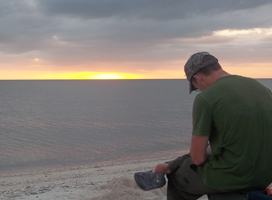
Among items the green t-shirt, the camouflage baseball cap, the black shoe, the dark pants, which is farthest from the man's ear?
→ the black shoe

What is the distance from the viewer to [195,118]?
3.03 meters

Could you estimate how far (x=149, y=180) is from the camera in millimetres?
3406

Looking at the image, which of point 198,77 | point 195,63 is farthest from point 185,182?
point 195,63

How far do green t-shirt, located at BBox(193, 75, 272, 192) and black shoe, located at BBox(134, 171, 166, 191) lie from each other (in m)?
0.60

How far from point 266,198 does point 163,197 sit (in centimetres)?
364

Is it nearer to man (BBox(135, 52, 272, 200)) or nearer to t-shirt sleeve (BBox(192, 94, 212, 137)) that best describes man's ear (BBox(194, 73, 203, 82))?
man (BBox(135, 52, 272, 200))

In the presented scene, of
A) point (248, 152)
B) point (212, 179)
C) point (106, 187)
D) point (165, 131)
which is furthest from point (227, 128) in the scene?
point (165, 131)

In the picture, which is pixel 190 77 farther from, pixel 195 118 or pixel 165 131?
pixel 165 131

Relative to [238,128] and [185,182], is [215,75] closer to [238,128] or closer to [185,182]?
[238,128]

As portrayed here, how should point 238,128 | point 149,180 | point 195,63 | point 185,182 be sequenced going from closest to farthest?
point 238,128 < point 195,63 < point 149,180 < point 185,182

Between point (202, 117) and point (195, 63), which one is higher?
point (195, 63)

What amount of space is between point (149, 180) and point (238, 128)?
103cm

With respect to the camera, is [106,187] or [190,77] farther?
[106,187]

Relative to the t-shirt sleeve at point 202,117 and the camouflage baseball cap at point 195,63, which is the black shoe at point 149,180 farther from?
the camouflage baseball cap at point 195,63
